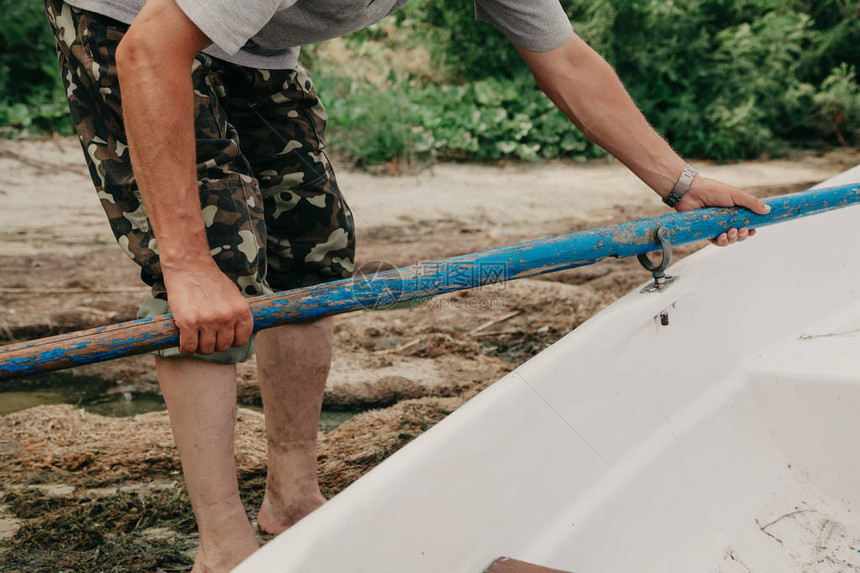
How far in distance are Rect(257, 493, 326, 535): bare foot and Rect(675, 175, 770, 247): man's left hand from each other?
3.72 feet

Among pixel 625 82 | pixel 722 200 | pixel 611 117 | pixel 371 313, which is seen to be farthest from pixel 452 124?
pixel 722 200

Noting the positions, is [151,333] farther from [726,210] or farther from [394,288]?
[726,210]

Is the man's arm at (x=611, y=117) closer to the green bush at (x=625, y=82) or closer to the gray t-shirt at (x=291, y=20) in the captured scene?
the gray t-shirt at (x=291, y=20)

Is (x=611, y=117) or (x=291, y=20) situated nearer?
(x=291, y=20)

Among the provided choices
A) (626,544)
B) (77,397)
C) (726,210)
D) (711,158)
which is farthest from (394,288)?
(711,158)

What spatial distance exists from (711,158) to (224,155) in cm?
583

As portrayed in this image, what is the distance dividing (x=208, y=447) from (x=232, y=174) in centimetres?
49

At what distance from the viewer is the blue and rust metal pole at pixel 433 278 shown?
1200 millimetres

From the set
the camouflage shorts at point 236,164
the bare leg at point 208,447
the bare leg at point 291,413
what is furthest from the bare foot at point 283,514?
the camouflage shorts at point 236,164

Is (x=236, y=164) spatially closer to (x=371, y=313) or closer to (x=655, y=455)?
(x=655, y=455)

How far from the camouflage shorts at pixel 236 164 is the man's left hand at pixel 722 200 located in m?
0.85

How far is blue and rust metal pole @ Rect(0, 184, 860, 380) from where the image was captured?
1.20 metres

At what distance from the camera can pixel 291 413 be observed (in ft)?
5.72

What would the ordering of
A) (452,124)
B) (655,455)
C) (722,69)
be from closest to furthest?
(655,455) → (452,124) → (722,69)
